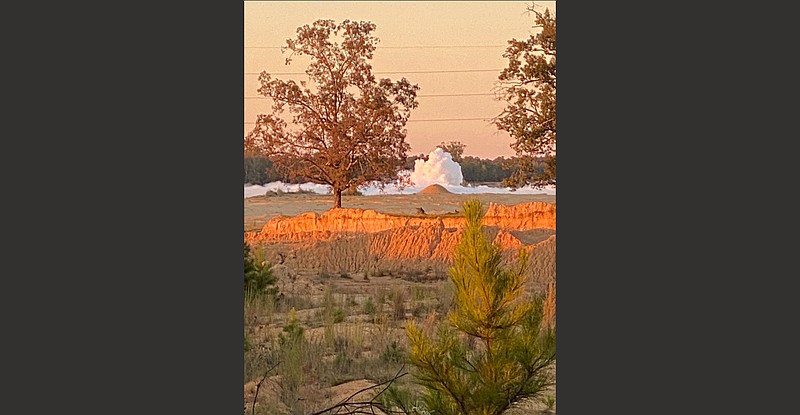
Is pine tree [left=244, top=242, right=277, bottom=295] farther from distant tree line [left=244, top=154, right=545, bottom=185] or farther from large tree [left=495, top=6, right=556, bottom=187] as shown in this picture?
large tree [left=495, top=6, right=556, bottom=187]

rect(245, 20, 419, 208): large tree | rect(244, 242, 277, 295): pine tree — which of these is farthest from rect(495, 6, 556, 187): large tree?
rect(244, 242, 277, 295): pine tree

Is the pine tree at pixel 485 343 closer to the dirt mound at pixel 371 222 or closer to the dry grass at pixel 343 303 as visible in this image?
the dry grass at pixel 343 303

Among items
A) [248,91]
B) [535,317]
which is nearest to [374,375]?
[535,317]

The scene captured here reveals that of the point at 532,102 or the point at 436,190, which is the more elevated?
the point at 532,102

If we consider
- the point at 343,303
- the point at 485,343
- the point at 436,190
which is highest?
the point at 436,190

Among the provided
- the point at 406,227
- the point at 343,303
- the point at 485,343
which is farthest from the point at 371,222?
the point at 485,343

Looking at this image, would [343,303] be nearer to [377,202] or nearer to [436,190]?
[377,202]

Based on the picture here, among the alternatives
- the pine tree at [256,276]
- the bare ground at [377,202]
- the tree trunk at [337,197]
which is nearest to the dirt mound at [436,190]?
the bare ground at [377,202]

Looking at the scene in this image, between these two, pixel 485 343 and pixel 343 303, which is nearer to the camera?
pixel 485 343
